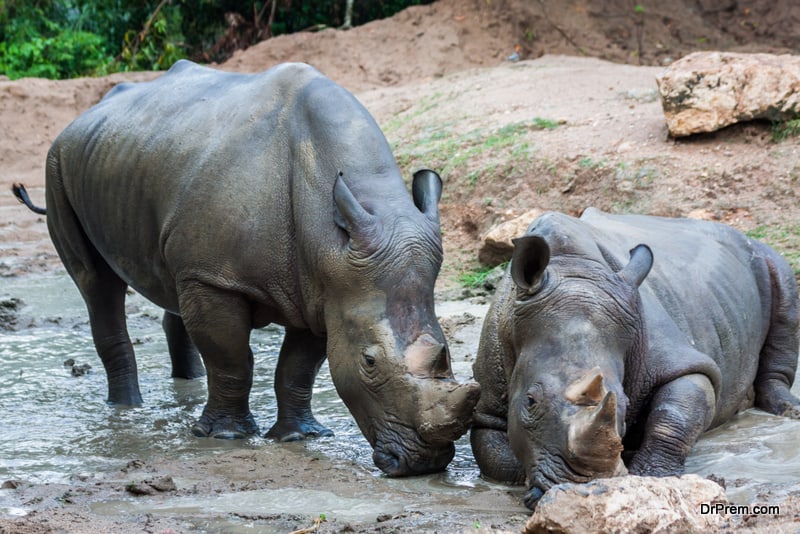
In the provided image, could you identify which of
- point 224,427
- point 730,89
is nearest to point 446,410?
point 224,427

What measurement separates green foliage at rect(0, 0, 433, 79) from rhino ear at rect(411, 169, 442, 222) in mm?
14536

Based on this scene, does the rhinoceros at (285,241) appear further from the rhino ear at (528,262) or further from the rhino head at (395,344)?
the rhino ear at (528,262)

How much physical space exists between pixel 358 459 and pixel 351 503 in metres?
0.91


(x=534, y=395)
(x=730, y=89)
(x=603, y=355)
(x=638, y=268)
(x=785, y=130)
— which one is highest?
(x=730, y=89)

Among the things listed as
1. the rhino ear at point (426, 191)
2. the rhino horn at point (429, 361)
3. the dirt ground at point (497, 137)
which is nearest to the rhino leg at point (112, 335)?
the dirt ground at point (497, 137)

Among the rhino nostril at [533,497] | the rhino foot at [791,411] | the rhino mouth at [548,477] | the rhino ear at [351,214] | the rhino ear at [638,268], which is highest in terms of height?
the rhino ear at [351,214]

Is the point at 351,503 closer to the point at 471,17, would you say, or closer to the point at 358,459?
the point at 358,459

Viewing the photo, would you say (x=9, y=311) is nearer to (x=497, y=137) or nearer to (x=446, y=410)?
(x=497, y=137)

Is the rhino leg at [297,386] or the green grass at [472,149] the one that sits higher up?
the green grass at [472,149]

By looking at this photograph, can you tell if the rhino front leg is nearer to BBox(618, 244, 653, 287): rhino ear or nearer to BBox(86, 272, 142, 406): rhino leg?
BBox(618, 244, 653, 287): rhino ear

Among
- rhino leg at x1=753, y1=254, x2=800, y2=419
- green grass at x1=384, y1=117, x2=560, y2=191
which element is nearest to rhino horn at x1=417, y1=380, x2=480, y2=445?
rhino leg at x1=753, y1=254, x2=800, y2=419

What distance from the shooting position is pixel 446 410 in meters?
5.04

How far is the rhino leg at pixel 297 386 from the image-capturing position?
627 cm

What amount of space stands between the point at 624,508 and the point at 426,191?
2453 millimetres
